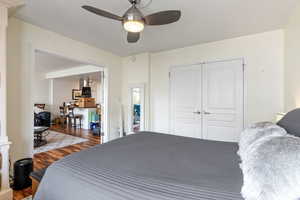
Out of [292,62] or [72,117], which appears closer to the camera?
[292,62]

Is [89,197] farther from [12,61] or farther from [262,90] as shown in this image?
[262,90]

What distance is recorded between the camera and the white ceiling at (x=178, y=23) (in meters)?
1.98

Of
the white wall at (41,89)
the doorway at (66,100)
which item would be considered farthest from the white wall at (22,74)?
the white wall at (41,89)

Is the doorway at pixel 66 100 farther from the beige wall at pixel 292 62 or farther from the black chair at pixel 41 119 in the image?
the beige wall at pixel 292 62

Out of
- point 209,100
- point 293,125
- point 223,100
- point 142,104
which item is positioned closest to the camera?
point 293,125

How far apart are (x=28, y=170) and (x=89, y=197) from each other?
6.63ft

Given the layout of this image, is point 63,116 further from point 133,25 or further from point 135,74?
point 133,25

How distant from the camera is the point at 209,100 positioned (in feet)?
10.6

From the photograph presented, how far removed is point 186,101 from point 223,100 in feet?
2.54

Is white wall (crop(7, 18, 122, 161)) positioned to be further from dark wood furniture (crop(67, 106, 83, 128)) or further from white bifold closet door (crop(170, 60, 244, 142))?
dark wood furniture (crop(67, 106, 83, 128))

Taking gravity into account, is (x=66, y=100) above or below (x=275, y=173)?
above

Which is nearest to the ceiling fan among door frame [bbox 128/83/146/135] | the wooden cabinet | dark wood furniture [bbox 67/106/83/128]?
door frame [bbox 128/83/146/135]

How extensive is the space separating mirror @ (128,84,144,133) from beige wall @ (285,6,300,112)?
2916 millimetres

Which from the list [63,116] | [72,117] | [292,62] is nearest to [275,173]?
[292,62]
